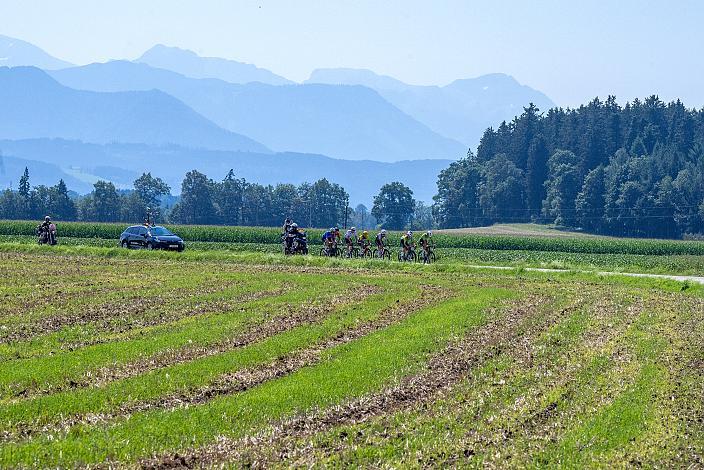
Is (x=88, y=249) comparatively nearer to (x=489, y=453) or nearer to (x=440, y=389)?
(x=440, y=389)

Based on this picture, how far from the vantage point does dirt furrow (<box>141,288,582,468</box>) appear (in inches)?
422

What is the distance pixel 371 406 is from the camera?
13.5 metres

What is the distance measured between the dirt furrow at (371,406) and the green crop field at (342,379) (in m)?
0.04

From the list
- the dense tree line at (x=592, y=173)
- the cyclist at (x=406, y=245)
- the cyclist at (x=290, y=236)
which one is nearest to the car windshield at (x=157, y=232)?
the cyclist at (x=290, y=236)

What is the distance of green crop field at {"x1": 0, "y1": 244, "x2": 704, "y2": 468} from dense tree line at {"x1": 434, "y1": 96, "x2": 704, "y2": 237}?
112242 millimetres

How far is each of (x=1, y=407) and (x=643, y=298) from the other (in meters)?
24.6

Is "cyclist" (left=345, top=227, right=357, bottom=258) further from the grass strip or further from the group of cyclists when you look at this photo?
the grass strip

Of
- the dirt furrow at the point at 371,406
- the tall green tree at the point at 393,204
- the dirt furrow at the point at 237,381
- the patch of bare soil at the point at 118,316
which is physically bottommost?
the dirt furrow at the point at 371,406

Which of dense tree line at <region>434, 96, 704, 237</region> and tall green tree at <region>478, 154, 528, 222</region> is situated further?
tall green tree at <region>478, 154, 528, 222</region>

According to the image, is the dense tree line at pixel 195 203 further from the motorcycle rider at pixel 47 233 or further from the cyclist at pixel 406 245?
the cyclist at pixel 406 245

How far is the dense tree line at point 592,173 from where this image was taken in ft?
452

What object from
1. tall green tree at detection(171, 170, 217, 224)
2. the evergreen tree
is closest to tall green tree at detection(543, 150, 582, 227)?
the evergreen tree

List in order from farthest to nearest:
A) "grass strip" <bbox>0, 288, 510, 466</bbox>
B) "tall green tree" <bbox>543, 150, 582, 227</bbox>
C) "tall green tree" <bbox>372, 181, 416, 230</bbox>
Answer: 1. "tall green tree" <bbox>372, 181, 416, 230</bbox>
2. "tall green tree" <bbox>543, 150, 582, 227</bbox>
3. "grass strip" <bbox>0, 288, 510, 466</bbox>

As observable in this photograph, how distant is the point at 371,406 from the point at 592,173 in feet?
465
